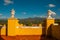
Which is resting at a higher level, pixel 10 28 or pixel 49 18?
pixel 49 18

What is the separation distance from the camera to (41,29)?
15.0m

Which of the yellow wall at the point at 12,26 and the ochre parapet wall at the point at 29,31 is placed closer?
the yellow wall at the point at 12,26

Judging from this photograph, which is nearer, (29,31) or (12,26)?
(12,26)

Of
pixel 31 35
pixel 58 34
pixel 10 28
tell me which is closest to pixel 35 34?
pixel 31 35

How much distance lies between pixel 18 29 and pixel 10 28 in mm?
820

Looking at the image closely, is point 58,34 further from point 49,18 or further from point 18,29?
point 18,29

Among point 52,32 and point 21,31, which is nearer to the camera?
point 52,32

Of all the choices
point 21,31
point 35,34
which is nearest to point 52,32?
point 35,34

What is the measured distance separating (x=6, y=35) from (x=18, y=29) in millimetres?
1365

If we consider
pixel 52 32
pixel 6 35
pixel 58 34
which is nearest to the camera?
pixel 58 34

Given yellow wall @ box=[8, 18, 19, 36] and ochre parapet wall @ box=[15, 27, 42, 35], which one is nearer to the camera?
yellow wall @ box=[8, 18, 19, 36]

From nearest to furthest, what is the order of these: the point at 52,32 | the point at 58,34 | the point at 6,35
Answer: the point at 58,34
the point at 52,32
the point at 6,35

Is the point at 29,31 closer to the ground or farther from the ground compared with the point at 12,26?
closer to the ground

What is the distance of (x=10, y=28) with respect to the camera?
48.0 ft
